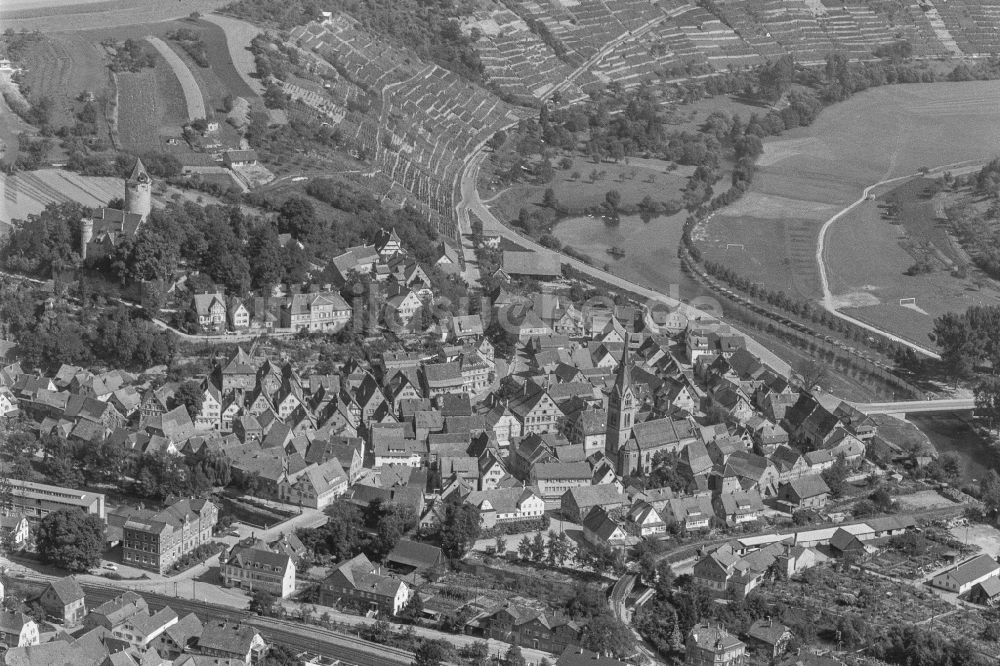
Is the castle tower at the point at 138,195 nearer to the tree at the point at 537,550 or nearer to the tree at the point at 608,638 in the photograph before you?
the tree at the point at 537,550

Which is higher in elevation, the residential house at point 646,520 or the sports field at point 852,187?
the residential house at point 646,520

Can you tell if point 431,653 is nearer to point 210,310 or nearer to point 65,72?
point 210,310

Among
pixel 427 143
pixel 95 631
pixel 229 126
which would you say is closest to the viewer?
pixel 95 631

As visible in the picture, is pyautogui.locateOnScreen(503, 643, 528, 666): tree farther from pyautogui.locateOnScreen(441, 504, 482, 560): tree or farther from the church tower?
the church tower

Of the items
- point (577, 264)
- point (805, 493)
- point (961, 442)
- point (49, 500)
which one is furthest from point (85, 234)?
point (961, 442)

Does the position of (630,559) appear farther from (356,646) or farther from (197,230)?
(197,230)

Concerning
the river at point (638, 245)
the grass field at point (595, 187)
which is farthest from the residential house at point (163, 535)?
the grass field at point (595, 187)

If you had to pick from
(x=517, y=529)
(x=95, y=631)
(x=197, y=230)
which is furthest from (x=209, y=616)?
(x=197, y=230)
